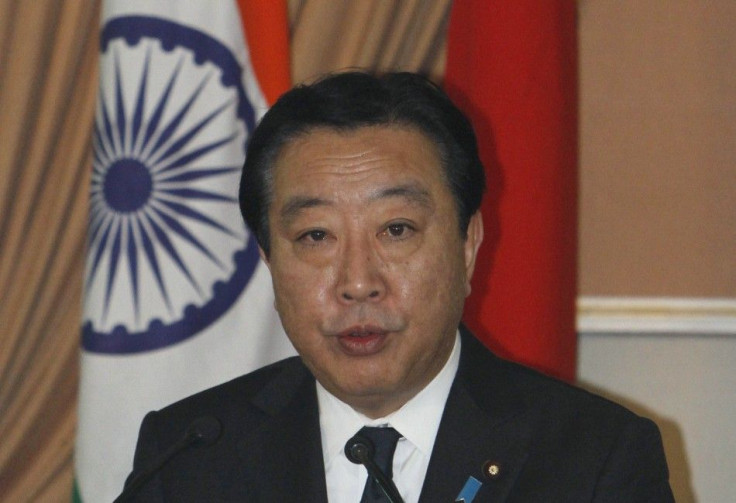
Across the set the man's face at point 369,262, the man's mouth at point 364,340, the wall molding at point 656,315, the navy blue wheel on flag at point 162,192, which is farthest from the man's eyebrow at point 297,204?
the wall molding at point 656,315

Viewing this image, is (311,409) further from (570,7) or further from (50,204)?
(570,7)

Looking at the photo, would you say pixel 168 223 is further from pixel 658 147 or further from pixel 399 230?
pixel 658 147

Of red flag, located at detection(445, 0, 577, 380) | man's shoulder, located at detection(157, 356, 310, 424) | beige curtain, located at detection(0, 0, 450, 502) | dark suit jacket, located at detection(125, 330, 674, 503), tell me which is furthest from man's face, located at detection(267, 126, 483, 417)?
beige curtain, located at detection(0, 0, 450, 502)

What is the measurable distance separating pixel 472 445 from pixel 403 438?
0.40 ft

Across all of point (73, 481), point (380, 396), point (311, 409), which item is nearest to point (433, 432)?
point (380, 396)

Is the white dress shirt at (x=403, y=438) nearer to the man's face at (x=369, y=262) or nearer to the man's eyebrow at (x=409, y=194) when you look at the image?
the man's face at (x=369, y=262)

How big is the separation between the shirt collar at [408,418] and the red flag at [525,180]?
0.60 m

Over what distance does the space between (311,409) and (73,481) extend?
908mm

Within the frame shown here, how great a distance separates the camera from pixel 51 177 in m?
2.68

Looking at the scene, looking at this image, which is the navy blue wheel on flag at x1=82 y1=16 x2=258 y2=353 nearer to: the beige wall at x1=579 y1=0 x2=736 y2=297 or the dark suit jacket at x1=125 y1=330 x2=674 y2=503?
the dark suit jacket at x1=125 y1=330 x2=674 y2=503

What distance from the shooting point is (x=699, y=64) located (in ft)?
9.18

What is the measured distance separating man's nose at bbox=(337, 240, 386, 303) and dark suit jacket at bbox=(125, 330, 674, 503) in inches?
11.0

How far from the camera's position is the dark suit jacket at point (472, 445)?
5.79 feet

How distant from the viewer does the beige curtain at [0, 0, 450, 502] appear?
2602 mm
